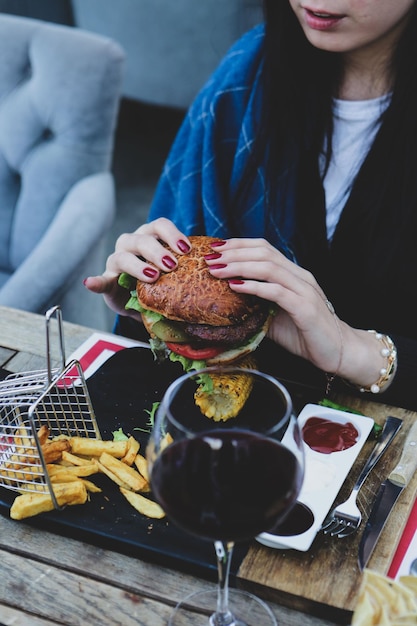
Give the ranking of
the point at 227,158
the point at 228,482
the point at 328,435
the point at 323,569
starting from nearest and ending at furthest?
the point at 228,482
the point at 323,569
the point at 328,435
the point at 227,158

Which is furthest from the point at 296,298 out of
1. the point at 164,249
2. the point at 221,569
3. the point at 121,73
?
the point at 121,73

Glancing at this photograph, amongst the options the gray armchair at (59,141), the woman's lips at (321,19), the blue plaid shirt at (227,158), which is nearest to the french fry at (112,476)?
the blue plaid shirt at (227,158)

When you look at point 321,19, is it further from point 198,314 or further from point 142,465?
point 142,465

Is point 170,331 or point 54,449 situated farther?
point 170,331

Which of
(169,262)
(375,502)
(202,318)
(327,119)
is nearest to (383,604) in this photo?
(375,502)

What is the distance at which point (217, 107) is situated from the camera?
1881mm

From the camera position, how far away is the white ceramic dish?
1048 mm

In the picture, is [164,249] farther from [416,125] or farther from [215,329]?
[416,125]

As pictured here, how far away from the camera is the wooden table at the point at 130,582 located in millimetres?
981

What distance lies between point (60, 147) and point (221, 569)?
1.81 m

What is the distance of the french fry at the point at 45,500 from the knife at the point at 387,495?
44 centimetres

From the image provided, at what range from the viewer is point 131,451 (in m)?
1.20

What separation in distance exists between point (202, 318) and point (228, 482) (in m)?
0.57

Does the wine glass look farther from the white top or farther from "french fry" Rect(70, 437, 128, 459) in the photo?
the white top
